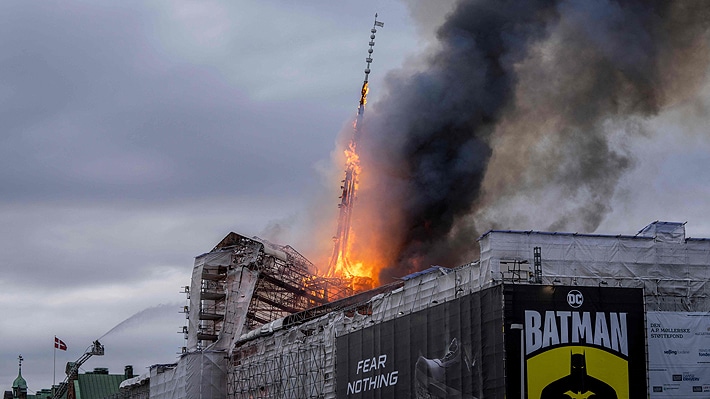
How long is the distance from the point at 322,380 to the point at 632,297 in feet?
112

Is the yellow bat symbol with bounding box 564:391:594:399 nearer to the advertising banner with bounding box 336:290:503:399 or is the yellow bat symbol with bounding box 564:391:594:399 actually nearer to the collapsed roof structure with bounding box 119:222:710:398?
the collapsed roof structure with bounding box 119:222:710:398

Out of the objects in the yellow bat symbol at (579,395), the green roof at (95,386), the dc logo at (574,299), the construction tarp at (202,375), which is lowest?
the yellow bat symbol at (579,395)

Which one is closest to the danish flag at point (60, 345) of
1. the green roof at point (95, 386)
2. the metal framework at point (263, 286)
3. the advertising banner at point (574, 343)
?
the green roof at point (95, 386)

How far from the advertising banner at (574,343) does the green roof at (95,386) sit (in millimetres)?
116645

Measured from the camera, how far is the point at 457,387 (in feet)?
259

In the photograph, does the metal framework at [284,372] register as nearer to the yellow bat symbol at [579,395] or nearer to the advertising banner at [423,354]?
the advertising banner at [423,354]

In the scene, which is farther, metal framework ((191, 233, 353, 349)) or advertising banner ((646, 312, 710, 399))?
metal framework ((191, 233, 353, 349))

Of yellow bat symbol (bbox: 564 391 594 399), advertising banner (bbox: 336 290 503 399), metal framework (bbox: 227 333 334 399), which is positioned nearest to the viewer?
yellow bat symbol (bbox: 564 391 594 399)

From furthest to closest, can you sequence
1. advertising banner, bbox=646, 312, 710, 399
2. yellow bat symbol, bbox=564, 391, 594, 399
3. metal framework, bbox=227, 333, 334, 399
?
metal framework, bbox=227, 333, 334, 399 → advertising banner, bbox=646, 312, 710, 399 → yellow bat symbol, bbox=564, 391, 594, 399

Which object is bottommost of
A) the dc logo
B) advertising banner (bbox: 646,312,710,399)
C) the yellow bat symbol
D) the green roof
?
the yellow bat symbol

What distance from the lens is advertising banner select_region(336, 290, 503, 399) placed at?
7694 centimetres

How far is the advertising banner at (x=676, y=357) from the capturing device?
3002 inches

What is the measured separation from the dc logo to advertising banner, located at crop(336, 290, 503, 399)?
14.5ft

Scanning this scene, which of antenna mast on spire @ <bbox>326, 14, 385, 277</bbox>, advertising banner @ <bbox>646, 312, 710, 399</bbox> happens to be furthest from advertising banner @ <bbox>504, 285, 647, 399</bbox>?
antenna mast on spire @ <bbox>326, 14, 385, 277</bbox>
